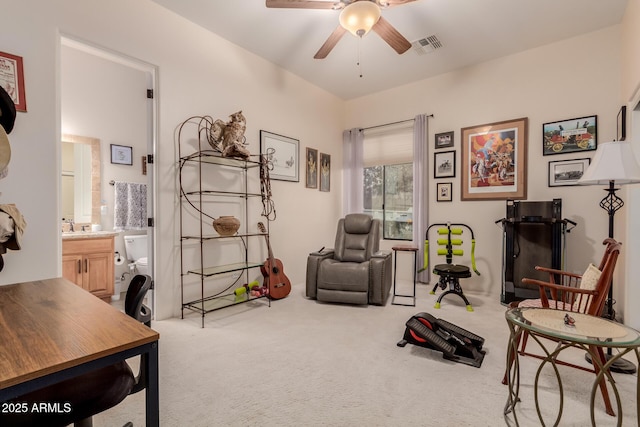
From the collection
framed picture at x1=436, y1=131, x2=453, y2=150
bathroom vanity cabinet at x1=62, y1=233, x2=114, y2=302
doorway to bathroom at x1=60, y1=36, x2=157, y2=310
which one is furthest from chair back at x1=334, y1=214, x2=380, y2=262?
bathroom vanity cabinet at x1=62, y1=233, x2=114, y2=302

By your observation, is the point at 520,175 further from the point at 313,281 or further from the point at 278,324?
the point at 278,324

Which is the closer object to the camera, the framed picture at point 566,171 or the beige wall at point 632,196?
the beige wall at point 632,196

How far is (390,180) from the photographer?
4.89 meters

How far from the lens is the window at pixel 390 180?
4.70m

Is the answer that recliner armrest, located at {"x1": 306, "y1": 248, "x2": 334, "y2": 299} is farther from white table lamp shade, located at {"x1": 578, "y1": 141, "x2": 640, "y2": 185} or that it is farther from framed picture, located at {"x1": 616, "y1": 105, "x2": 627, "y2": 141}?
framed picture, located at {"x1": 616, "y1": 105, "x2": 627, "y2": 141}

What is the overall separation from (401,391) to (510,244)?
8.16 ft

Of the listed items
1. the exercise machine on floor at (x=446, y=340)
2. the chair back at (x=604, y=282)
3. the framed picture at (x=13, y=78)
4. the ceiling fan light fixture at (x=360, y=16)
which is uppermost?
the ceiling fan light fixture at (x=360, y=16)

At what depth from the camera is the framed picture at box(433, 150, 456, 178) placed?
423cm

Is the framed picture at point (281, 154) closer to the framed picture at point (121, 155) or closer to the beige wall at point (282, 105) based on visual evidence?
the beige wall at point (282, 105)

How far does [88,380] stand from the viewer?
3.34ft

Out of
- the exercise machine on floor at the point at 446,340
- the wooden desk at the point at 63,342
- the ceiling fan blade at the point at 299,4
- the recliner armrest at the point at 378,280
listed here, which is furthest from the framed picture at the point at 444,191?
the wooden desk at the point at 63,342

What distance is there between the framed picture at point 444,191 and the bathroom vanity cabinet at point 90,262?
4258 mm

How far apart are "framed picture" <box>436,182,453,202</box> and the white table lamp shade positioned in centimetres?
214

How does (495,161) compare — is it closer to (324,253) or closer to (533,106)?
(533,106)
